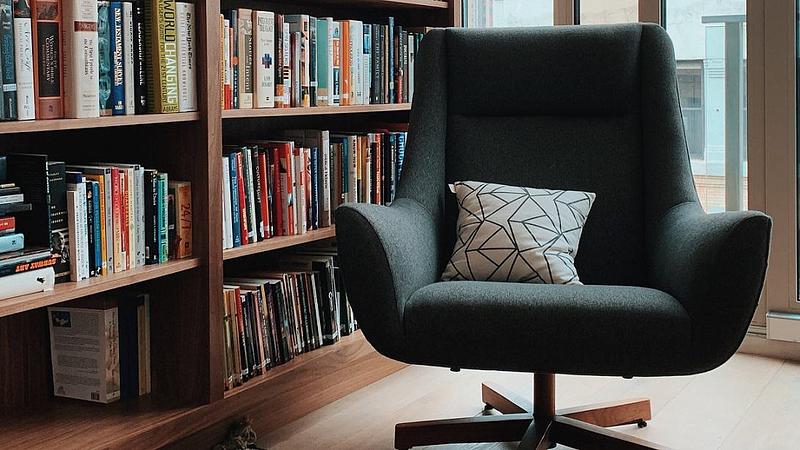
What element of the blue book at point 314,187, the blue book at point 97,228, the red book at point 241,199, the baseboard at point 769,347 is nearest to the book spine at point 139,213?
the blue book at point 97,228

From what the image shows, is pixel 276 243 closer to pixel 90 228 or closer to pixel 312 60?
pixel 312 60

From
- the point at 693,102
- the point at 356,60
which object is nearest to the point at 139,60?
the point at 356,60

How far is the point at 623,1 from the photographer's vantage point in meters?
3.63

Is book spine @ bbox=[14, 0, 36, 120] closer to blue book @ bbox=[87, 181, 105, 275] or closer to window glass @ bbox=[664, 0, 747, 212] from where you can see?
blue book @ bbox=[87, 181, 105, 275]

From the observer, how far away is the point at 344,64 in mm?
3041

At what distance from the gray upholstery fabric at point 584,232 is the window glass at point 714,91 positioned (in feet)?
2.72

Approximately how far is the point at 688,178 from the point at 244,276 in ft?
3.90

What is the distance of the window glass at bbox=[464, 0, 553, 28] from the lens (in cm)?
380

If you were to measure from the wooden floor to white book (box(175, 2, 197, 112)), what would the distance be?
0.89 metres

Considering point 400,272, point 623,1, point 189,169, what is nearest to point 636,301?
point 400,272

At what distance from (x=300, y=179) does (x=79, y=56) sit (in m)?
0.89

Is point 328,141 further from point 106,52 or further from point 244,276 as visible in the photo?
point 106,52

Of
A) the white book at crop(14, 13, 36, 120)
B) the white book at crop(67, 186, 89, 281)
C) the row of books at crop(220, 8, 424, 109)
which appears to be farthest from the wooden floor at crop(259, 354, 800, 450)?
the white book at crop(14, 13, 36, 120)

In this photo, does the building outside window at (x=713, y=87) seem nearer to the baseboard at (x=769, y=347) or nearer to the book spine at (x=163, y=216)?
the baseboard at (x=769, y=347)
